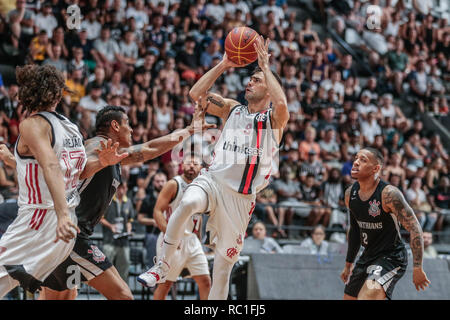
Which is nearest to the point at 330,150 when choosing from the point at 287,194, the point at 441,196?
the point at 287,194

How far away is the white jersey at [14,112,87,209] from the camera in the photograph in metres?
4.70

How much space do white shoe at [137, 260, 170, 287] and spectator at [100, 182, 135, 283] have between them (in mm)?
3782

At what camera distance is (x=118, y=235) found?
32.7 ft

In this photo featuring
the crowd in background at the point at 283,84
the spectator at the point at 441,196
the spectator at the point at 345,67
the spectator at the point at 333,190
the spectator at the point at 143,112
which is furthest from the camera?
the spectator at the point at 345,67

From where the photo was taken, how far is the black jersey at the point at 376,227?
6.88 m

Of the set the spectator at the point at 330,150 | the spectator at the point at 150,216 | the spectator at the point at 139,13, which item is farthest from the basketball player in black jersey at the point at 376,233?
the spectator at the point at 139,13

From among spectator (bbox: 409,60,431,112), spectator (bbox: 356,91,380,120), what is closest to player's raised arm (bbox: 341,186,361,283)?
spectator (bbox: 356,91,380,120)

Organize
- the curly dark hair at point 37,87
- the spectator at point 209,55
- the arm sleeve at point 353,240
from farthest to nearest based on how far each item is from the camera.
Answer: the spectator at point 209,55 → the arm sleeve at point 353,240 → the curly dark hair at point 37,87

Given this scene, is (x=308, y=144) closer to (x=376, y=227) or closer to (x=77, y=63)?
(x=77, y=63)

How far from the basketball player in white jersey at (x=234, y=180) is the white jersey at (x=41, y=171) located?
1529mm

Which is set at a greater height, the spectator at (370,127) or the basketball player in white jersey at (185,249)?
the spectator at (370,127)

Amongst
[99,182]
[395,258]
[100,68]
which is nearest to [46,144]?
[99,182]

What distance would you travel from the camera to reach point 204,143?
11914 mm

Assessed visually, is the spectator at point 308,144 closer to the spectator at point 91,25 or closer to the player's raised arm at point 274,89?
the spectator at point 91,25
